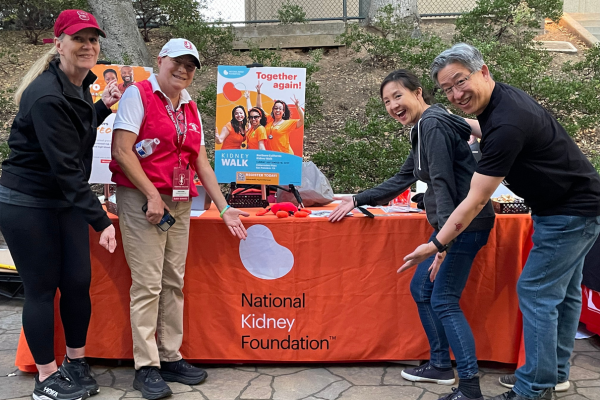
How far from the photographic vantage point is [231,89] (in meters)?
3.44

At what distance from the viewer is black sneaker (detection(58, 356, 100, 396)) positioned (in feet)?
9.16

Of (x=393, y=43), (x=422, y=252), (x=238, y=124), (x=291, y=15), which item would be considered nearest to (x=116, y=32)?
(x=291, y=15)

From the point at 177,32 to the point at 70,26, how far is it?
5.83 m

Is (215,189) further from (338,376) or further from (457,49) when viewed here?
(457,49)

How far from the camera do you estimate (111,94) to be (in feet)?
9.57

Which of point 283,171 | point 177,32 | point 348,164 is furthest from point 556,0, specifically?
point 283,171

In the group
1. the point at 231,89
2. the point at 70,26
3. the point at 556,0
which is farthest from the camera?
the point at 556,0

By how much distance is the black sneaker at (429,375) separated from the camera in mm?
2971

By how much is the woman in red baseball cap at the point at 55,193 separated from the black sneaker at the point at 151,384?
0.85ft

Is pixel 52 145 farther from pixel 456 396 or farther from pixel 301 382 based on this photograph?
pixel 456 396

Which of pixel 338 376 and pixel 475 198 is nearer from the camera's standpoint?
pixel 475 198

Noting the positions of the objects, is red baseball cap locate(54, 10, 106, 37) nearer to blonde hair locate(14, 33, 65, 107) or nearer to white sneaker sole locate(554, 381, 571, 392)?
blonde hair locate(14, 33, 65, 107)

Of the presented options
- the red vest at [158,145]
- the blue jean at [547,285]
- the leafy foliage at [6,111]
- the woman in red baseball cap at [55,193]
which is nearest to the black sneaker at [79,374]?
the woman in red baseball cap at [55,193]

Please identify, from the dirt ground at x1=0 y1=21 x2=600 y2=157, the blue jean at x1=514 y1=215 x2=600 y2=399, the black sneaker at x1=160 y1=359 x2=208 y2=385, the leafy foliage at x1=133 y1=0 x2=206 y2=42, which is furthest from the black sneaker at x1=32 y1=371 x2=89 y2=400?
the leafy foliage at x1=133 y1=0 x2=206 y2=42
